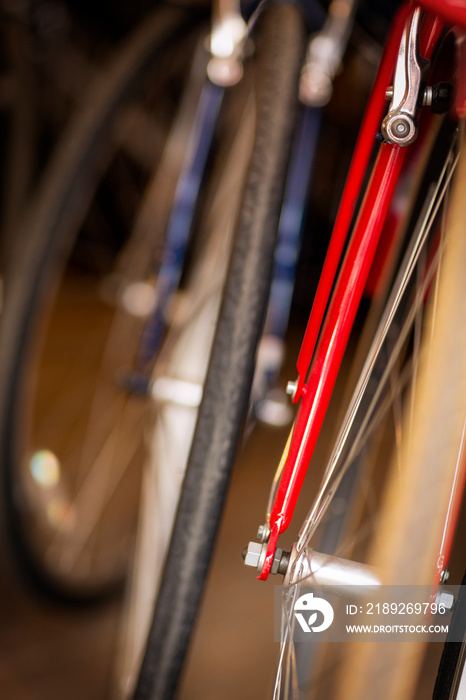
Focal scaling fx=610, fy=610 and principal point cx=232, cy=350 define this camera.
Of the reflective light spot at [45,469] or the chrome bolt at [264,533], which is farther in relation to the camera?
the reflective light spot at [45,469]

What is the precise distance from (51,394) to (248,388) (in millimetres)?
837

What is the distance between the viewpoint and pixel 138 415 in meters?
0.78

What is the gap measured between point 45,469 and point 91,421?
0.58 ft

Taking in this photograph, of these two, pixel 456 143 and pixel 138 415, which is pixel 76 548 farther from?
pixel 456 143

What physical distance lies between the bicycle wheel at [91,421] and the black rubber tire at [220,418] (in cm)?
30

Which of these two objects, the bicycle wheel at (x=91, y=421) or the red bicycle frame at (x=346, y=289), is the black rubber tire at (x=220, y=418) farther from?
the bicycle wheel at (x=91, y=421)

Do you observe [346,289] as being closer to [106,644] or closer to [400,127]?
[400,127]

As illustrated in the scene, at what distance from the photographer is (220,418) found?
36 cm

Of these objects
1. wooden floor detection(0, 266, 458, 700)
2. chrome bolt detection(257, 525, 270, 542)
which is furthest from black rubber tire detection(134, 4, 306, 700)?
wooden floor detection(0, 266, 458, 700)

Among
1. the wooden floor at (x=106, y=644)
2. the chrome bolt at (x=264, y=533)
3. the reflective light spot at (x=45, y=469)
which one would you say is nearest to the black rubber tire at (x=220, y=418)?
the chrome bolt at (x=264, y=533)

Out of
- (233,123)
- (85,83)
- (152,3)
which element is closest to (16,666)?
(233,123)

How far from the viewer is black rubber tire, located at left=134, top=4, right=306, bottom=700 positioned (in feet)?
1.18

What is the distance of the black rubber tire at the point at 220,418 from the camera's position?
358 mm

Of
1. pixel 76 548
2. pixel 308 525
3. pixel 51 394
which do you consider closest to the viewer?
pixel 308 525
